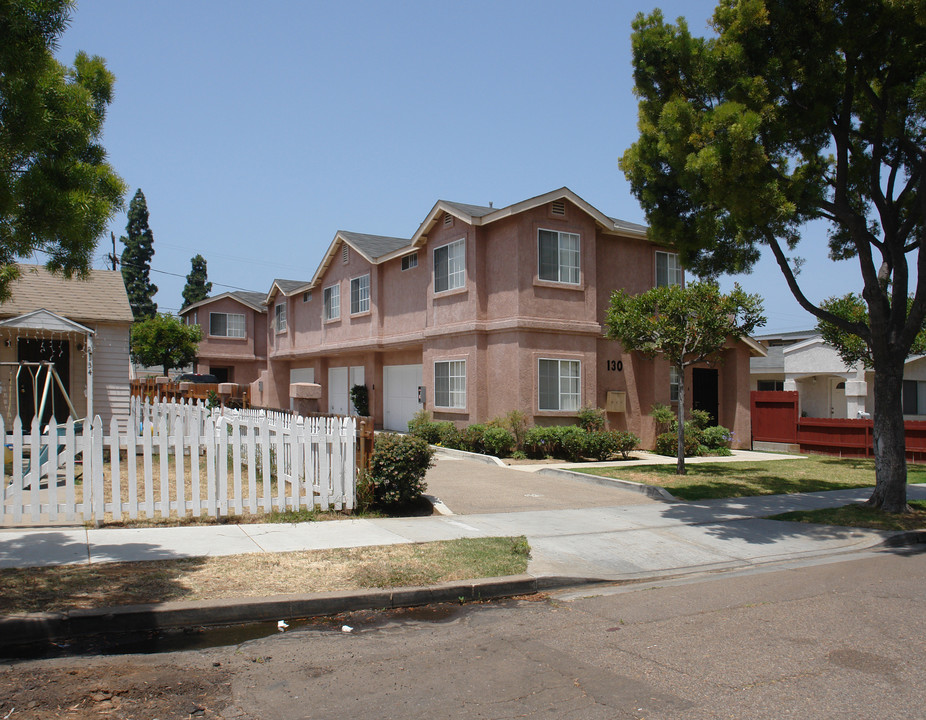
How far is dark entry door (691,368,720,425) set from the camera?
74.7 ft

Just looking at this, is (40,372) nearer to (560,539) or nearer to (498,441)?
(498,441)

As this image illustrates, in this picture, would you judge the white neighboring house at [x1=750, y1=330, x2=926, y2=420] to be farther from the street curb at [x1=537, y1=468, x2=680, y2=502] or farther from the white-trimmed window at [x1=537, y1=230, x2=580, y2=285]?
the street curb at [x1=537, y1=468, x2=680, y2=502]

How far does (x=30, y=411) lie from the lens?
57.7 ft

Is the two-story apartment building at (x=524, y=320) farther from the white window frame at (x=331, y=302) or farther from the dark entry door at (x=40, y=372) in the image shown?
the dark entry door at (x=40, y=372)

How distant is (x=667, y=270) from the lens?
21.9m

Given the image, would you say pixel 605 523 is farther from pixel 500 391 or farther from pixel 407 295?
pixel 407 295

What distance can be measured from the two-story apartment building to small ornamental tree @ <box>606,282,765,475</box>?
328 cm

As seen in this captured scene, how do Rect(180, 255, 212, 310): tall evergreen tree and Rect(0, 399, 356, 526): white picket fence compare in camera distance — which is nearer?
Rect(0, 399, 356, 526): white picket fence

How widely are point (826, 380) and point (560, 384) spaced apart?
1578 cm

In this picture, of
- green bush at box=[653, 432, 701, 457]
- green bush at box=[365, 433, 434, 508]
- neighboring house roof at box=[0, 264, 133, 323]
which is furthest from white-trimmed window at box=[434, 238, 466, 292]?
green bush at box=[365, 433, 434, 508]

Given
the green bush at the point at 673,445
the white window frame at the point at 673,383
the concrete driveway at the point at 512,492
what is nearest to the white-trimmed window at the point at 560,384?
the green bush at the point at 673,445

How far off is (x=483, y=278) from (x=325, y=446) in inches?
424

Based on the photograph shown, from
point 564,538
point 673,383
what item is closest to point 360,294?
point 673,383

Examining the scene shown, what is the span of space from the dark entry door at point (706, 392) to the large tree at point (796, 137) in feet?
35.2
